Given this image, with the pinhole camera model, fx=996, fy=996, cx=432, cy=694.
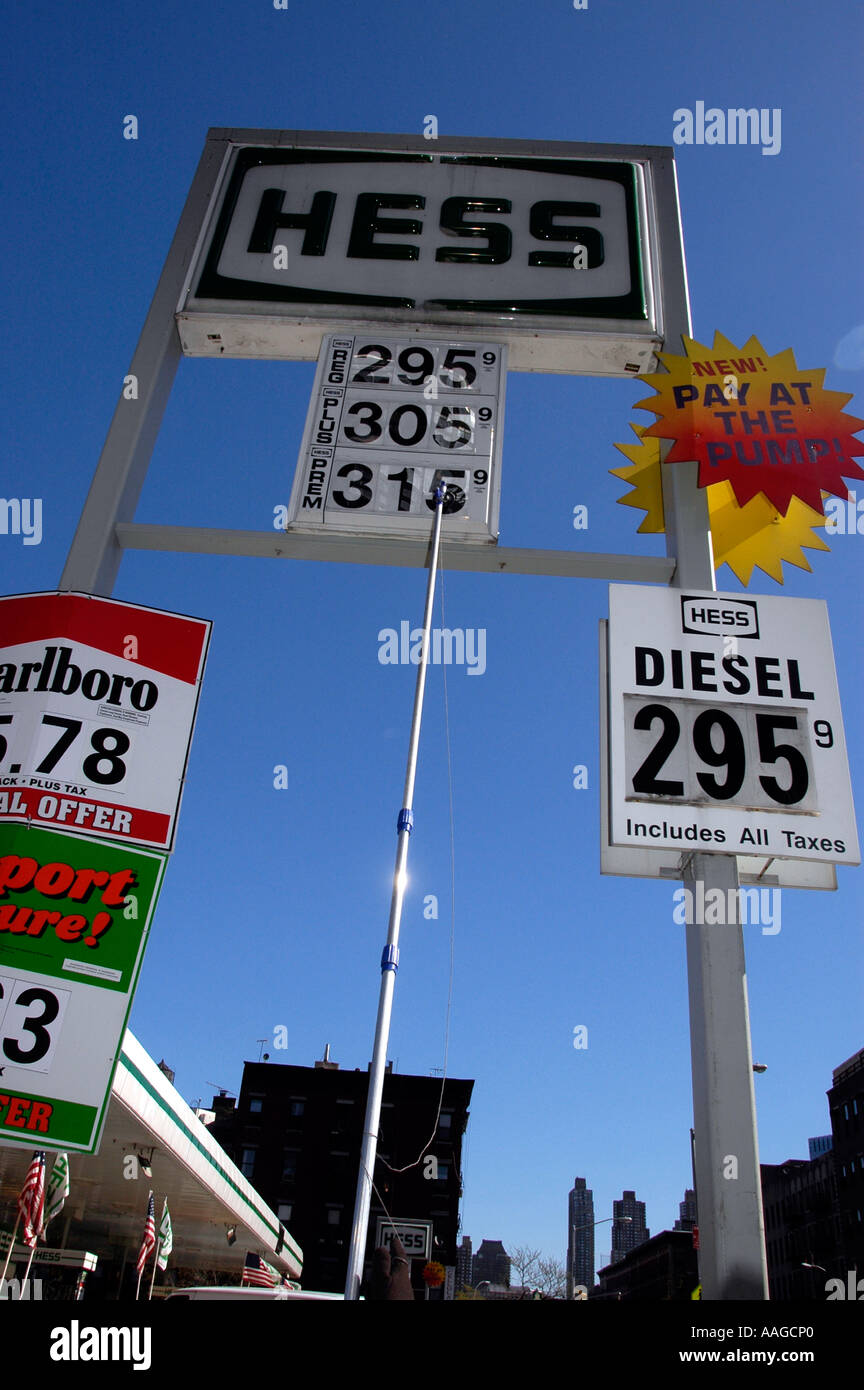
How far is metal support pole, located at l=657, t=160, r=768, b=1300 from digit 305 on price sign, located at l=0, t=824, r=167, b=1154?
265cm

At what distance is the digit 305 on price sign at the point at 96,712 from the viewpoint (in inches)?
196

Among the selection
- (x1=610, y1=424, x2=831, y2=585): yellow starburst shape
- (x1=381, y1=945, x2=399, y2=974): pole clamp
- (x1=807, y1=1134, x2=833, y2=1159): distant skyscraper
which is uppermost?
(x1=807, y1=1134, x2=833, y2=1159): distant skyscraper

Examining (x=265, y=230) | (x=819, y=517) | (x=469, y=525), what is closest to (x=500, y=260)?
(x=265, y=230)

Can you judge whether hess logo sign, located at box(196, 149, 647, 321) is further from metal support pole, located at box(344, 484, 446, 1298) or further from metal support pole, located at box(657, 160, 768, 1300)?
metal support pole, located at box(657, 160, 768, 1300)

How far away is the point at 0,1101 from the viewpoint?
4.40 metres

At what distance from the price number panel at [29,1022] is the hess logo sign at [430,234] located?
185 inches

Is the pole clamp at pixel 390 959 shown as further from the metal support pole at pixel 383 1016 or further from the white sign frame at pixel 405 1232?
the white sign frame at pixel 405 1232

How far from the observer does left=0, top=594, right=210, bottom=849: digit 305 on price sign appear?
4.98 meters

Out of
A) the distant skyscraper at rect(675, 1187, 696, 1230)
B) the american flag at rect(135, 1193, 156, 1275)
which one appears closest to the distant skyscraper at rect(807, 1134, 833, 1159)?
the distant skyscraper at rect(675, 1187, 696, 1230)

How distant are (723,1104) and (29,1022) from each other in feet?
10.3

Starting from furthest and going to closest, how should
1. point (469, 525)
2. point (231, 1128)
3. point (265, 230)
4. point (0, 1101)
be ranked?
point (231, 1128) → point (265, 230) → point (469, 525) → point (0, 1101)

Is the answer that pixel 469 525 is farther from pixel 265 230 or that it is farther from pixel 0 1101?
pixel 0 1101

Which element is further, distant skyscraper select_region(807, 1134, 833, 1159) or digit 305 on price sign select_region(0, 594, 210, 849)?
distant skyscraper select_region(807, 1134, 833, 1159)

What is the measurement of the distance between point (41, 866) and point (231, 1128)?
65294mm
